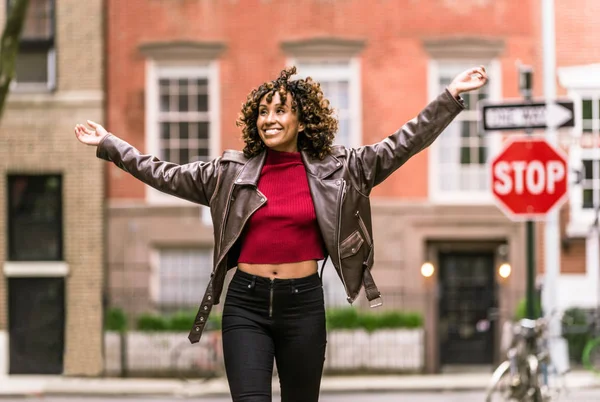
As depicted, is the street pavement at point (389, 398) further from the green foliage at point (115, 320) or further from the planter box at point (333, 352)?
the green foliage at point (115, 320)

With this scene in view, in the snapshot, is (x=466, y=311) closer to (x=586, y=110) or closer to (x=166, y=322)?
(x=586, y=110)

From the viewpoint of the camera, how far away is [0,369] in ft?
60.6

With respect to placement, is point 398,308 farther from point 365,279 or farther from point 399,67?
point 365,279

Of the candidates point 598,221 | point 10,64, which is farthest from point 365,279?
point 598,221

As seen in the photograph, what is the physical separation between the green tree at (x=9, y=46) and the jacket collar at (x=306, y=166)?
7.26m

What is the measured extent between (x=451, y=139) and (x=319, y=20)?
3025 mm

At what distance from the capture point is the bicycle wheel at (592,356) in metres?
15.9

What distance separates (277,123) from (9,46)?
7.63m

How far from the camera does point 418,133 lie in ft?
14.6

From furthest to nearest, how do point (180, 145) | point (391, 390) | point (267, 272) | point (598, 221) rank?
point (180, 145) → point (598, 221) → point (391, 390) → point (267, 272)

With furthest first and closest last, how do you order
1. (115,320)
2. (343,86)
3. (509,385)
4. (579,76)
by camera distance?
(343,86)
(115,320)
(579,76)
(509,385)

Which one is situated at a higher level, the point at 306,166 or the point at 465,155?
the point at 465,155

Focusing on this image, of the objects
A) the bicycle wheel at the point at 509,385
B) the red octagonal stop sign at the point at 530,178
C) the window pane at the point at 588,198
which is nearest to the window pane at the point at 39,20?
the window pane at the point at 588,198

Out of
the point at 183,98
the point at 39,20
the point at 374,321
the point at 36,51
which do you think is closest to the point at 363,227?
the point at 374,321
